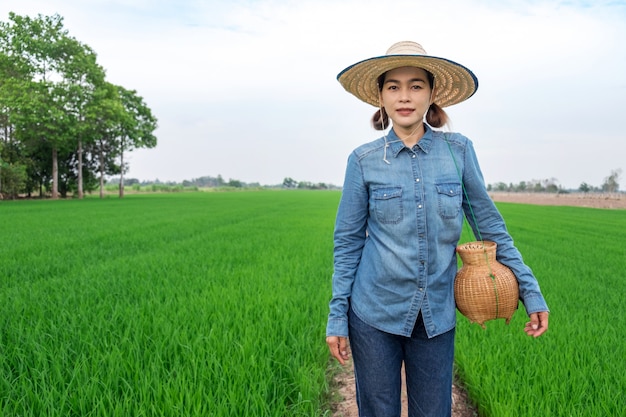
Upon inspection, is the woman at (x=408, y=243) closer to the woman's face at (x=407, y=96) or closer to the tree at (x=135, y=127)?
the woman's face at (x=407, y=96)

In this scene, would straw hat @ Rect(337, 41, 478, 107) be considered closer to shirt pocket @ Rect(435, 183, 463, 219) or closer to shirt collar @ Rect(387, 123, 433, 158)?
shirt collar @ Rect(387, 123, 433, 158)

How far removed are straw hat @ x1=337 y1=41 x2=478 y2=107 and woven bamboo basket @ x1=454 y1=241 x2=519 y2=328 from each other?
60 centimetres

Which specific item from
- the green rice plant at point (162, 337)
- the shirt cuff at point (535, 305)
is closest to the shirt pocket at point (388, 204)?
the shirt cuff at point (535, 305)

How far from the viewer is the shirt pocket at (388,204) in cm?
143

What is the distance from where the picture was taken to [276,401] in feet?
7.57

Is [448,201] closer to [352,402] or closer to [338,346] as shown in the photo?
[338,346]

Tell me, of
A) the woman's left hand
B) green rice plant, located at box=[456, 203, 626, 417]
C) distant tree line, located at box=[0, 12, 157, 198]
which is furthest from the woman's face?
distant tree line, located at box=[0, 12, 157, 198]

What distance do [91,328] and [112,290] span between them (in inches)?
62.6

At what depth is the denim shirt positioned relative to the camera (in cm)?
142

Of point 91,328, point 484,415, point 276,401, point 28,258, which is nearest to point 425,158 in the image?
point 276,401

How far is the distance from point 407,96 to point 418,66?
0.40 feet

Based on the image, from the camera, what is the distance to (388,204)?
1.44 meters

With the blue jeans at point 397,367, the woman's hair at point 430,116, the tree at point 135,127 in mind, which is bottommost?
the blue jeans at point 397,367

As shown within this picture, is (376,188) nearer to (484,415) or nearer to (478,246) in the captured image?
(478,246)
